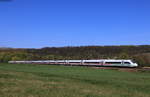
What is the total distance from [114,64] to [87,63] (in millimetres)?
8881

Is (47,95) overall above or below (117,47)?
below

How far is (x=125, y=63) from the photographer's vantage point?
51219 mm

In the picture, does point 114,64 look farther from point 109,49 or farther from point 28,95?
point 109,49

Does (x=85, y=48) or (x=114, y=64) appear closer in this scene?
(x=114, y=64)

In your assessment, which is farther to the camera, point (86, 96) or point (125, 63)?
point (125, 63)

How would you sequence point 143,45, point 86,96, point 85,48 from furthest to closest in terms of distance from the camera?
point 85,48 < point 143,45 < point 86,96

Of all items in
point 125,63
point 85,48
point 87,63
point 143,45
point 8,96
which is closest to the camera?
point 8,96

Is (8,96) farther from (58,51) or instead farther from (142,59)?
(58,51)

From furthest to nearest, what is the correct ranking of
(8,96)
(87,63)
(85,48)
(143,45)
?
(85,48) < (143,45) < (87,63) < (8,96)

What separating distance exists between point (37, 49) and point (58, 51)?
17251 mm

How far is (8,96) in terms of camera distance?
1098 cm

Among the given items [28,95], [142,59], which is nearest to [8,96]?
[28,95]

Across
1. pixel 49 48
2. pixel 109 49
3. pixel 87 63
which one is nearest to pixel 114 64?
pixel 87 63

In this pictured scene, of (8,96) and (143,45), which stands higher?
(143,45)
